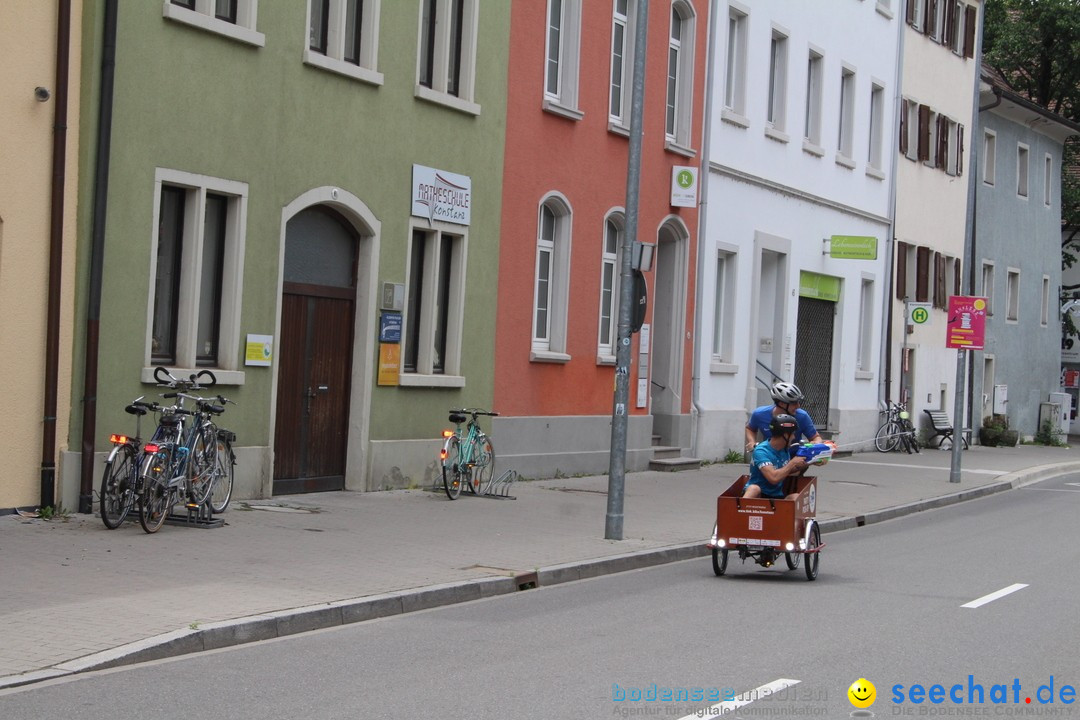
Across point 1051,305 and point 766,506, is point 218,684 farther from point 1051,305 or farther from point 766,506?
point 1051,305

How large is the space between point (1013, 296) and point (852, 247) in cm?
1554

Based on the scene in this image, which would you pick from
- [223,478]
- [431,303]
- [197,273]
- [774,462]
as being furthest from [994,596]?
[431,303]

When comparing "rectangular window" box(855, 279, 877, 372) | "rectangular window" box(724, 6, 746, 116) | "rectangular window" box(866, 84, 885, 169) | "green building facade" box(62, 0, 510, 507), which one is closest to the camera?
"green building facade" box(62, 0, 510, 507)

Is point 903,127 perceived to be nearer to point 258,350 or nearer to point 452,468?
point 452,468

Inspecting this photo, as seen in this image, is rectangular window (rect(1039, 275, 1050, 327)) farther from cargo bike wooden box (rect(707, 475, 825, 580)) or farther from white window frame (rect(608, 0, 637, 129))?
cargo bike wooden box (rect(707, 475, 825, 580))

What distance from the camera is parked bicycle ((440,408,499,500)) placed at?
17.9 m

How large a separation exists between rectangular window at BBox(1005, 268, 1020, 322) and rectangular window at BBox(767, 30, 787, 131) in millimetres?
17026

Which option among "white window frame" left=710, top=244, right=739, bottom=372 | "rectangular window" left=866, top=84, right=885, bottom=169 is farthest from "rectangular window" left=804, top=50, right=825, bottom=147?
"white window frame" left=710, top=244, right=739, bottom=372

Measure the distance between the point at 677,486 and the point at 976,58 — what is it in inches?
803

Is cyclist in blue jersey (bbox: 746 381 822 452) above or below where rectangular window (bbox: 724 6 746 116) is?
below

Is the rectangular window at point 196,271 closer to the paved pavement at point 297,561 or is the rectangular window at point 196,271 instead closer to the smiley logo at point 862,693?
the paved pavement at point 297,561

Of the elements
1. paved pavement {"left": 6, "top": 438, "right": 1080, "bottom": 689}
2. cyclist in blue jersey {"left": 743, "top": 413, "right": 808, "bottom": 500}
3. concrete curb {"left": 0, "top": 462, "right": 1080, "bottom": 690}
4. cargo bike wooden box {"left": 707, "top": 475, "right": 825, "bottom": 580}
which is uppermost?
cyclist in blue jersey {"left": 743, "top": 413, "right": 808, "bottom": 500}

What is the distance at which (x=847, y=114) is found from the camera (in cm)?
3334

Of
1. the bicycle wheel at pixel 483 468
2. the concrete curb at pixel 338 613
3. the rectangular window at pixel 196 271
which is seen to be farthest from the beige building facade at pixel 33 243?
the bicycle wheel at pixel 483 468
